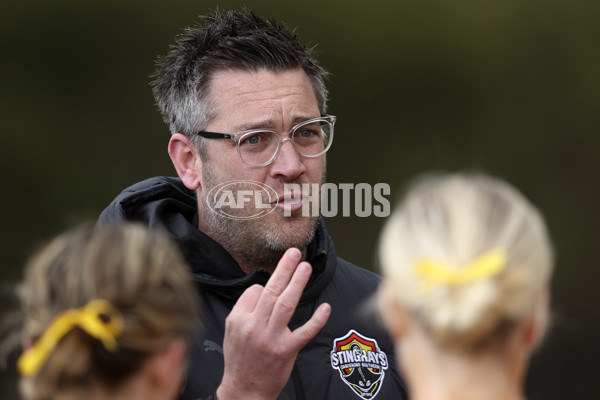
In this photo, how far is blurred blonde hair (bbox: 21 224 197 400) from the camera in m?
1.27

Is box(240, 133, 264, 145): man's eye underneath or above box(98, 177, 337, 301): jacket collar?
above

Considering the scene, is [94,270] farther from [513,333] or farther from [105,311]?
[513,333]

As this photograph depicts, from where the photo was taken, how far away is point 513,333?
4.36 ft

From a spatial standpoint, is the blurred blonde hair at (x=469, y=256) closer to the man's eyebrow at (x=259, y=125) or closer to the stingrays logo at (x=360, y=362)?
the stingrays logo at (x=360, y=362)

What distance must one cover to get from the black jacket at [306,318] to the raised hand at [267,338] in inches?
9.2

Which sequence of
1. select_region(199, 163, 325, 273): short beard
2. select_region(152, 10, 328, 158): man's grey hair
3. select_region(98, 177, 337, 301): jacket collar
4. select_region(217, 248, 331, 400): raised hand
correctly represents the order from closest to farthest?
select_region(217, 248, 331, 400): raised hand
select_region(98, 177, 337, 301): jacket collar
select_region(199, 163, 325, 273): short beard
select_region(152, 10, 328, 158): man's grey hair

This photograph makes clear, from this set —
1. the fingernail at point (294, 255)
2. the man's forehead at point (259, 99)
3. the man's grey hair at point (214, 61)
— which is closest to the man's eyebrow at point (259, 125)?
the man's forehead at point (259, 99)

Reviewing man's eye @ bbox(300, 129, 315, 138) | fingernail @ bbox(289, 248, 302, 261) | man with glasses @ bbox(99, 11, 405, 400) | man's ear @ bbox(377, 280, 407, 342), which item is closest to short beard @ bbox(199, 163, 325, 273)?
man with glasses @ bbox(99, 11, 405, 400)

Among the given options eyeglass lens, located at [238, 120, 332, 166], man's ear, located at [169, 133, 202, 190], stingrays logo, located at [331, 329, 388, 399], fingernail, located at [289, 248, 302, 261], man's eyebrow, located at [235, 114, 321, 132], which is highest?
man's eyebrow, located at [235, 114, 321, 132]

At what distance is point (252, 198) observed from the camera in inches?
89.7

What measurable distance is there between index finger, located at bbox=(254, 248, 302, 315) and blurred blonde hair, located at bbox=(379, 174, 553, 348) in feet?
1.25

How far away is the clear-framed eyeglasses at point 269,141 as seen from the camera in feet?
7.48

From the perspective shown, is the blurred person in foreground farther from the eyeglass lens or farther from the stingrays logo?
the eyeglass lens

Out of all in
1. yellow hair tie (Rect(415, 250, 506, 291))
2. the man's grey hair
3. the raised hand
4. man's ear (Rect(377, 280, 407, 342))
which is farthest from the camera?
the man's grey hair
